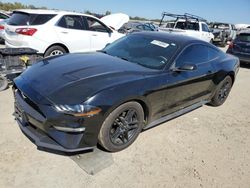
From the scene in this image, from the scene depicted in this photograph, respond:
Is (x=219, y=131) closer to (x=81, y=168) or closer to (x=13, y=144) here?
(x=81, y=168)

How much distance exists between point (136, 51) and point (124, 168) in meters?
1.96

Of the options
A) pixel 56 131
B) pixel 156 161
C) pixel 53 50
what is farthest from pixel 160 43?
pixel 53 50

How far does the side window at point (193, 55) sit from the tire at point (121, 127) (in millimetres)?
1094

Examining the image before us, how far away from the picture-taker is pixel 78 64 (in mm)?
3543

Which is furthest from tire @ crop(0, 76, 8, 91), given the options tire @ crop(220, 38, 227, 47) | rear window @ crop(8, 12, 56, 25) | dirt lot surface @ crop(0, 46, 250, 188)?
tire @ crop(220, 38, 227, 47)

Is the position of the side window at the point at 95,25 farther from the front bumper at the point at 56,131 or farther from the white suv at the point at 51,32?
the front bumper at the point at 56,131

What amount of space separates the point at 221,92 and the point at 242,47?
6076 millimetres

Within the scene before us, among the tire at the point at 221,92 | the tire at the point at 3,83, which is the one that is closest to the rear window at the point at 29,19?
the tire at the point at 3,83

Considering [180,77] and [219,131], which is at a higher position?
Answer: [180,77]

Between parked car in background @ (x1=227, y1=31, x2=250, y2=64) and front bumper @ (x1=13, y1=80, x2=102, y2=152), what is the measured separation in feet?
30.5

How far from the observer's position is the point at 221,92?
5.36 metres

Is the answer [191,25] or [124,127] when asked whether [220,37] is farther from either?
[124,127]

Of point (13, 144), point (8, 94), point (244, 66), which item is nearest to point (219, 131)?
point (13, 144)

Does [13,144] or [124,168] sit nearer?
[124,168]
